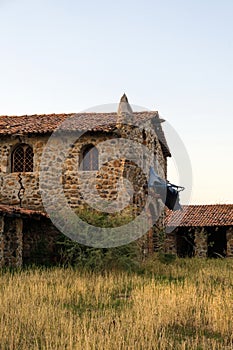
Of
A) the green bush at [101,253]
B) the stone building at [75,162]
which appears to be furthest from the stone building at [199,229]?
the green bush at [101,253]

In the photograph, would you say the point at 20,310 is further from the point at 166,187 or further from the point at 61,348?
the point at 166,187

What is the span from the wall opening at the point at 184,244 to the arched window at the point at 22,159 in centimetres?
1361

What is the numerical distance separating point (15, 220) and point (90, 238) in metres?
2.68

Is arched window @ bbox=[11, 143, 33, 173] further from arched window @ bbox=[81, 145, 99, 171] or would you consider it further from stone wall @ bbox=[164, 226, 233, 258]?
stone wall @ bbox=[164, 226, 233, 258]

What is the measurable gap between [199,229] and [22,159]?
1365cm

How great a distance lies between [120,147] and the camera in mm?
17656

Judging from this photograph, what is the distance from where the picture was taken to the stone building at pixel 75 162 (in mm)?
17500

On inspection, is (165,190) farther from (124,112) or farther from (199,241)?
(199,241)

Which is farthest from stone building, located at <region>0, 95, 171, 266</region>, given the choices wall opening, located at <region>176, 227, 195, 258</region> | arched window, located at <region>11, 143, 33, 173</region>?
wall opening, located at <region>176, 227, 195, 258</region>

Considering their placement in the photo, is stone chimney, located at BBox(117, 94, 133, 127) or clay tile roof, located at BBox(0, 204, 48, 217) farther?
stone chimney, located at BBox(117, 94, 133, 127)

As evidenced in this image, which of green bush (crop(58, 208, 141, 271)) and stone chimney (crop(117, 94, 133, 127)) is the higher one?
stone chimney (crop(117, 94, 133, 127))

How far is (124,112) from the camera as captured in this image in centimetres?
1791

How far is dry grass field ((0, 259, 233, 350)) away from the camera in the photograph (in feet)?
21.2

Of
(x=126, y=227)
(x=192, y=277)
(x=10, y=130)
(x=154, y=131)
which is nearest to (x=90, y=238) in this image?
(x=126, y=227)
